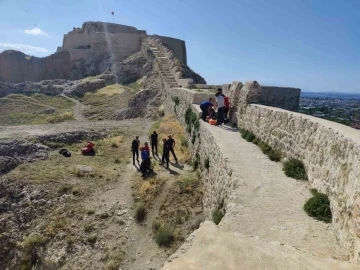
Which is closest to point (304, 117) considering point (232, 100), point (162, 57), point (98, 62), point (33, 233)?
point (232, 100)

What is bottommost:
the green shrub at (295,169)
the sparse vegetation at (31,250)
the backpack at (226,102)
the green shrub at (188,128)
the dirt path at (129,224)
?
the sparse vegetation at (31,250)

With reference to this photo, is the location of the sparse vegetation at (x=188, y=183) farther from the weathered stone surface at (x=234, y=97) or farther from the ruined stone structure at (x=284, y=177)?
the weathered stone surface at (x=234, y=97)

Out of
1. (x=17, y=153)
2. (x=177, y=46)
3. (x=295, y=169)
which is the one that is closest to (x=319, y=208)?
(x=295, y=169)

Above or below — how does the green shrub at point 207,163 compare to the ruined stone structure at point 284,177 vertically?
below

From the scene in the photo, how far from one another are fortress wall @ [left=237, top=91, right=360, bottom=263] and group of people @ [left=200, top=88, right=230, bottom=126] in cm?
373

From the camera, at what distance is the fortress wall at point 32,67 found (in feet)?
135

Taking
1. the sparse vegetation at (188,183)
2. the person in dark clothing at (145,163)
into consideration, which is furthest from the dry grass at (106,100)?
the sparse vegetation at (188,183)

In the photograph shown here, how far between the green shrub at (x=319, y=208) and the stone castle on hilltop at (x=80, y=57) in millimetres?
36710

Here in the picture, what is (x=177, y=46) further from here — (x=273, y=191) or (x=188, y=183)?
(x=273, y=191)

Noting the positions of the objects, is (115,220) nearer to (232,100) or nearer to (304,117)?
(232,100)

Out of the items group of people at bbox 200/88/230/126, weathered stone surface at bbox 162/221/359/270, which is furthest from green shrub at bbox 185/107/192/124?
weathered stone surface at bbox 162/221/359/270

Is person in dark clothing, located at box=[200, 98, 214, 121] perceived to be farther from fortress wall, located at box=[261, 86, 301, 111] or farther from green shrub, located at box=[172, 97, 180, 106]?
green shrub, located at box=[172, 97, 180, 106]

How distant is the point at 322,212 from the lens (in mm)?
5305

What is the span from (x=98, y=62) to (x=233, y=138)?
3464 centimetres
